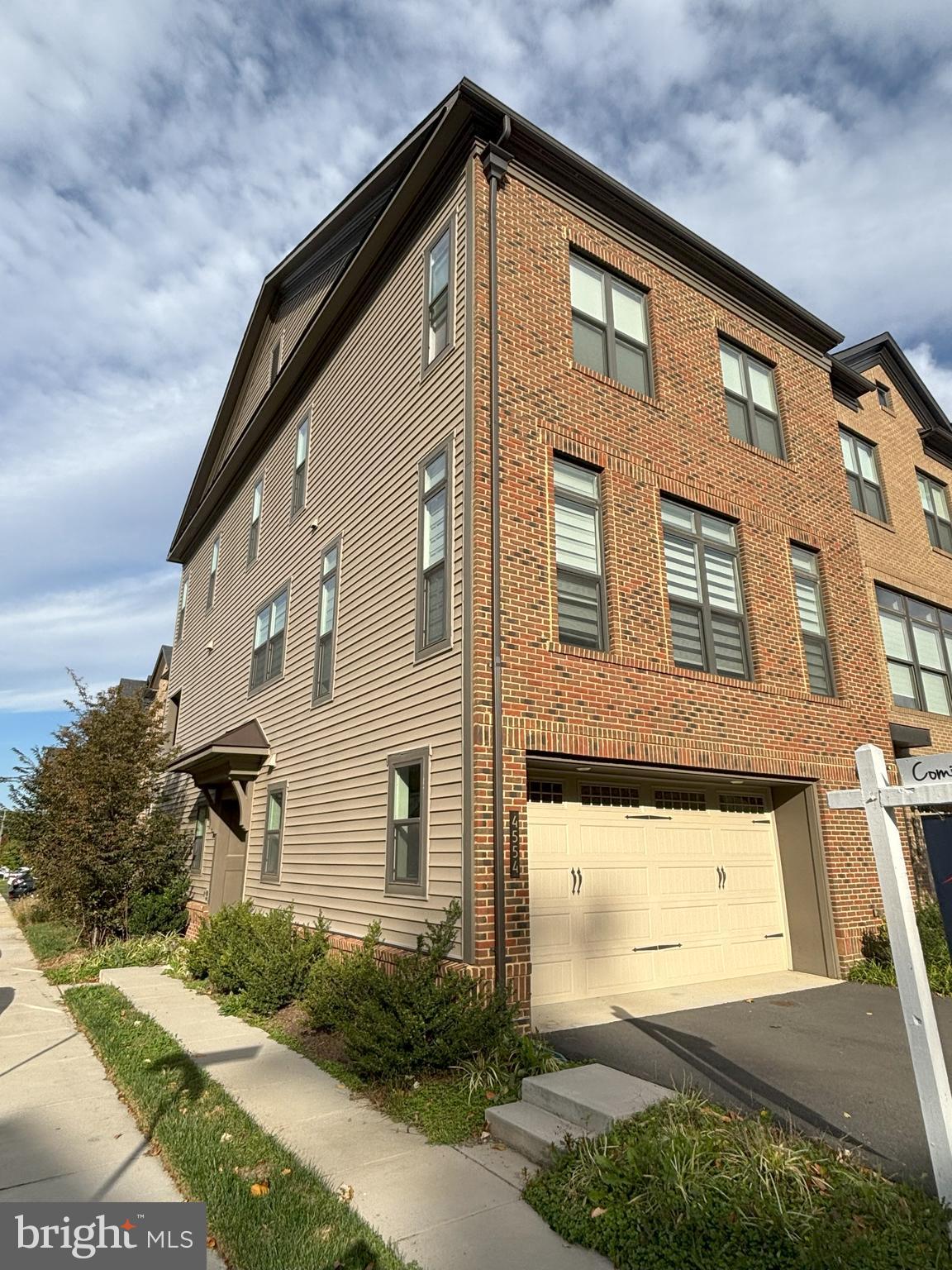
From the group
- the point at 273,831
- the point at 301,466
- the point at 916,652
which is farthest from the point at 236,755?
the point at 916,652

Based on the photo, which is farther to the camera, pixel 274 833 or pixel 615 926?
pixel 274 833

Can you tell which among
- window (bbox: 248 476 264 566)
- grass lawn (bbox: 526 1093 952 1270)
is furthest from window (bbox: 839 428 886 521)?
grass lawn (bbox: 526 1093 952 1270)

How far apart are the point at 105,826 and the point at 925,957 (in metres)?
13.6

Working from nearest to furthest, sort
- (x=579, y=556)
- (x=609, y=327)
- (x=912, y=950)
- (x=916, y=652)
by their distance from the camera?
(x=912, y=950) < (x=579, y=556) < (x=609, y=327) < (x=916, y=652)

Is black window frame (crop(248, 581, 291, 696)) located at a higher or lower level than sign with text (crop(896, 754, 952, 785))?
higher

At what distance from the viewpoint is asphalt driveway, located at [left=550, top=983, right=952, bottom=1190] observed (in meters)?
4.92

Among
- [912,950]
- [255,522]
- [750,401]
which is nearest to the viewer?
[912,950]

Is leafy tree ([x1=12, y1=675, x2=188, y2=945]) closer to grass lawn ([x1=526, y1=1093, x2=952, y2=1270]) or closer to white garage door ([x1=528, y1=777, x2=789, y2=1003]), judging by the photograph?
white garage door ([x1=528, y1=777, x2=789, y2=1003])

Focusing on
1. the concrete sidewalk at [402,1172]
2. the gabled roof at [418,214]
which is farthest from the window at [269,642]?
the concrete sidewalk at [402,1172]

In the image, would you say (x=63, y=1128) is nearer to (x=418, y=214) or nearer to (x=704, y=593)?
(x=704, y=593)

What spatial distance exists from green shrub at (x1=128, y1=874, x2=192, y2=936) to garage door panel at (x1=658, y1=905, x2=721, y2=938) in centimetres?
1027

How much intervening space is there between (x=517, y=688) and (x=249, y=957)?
506 cm

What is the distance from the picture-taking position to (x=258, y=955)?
9.27 m

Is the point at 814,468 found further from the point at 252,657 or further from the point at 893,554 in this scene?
the point at 252,657
